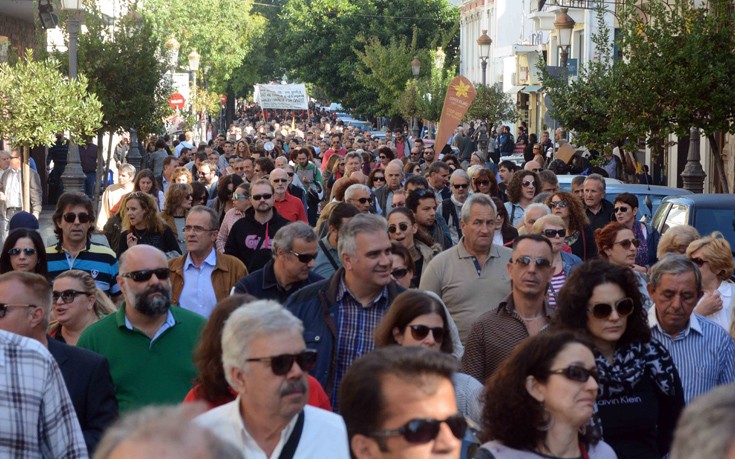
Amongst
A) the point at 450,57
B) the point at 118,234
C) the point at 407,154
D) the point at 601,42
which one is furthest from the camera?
the point at 450,57

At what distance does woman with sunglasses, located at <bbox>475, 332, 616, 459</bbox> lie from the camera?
16.6 ft

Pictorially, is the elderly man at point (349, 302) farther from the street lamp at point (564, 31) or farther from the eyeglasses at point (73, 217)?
the street lamp at point (564, 31)

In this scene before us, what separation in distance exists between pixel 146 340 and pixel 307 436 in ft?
7.49

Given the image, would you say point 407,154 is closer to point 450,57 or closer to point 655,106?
point 655,106

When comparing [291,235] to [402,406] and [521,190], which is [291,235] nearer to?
[402,406]

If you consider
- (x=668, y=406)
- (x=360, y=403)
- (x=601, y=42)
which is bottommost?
(x=668, y=406)

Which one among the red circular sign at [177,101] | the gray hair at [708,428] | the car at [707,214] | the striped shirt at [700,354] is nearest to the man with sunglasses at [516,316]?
the striped shirt at [700,354]

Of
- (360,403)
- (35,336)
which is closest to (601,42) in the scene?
(35,336)

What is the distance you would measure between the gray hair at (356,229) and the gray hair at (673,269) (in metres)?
1.45

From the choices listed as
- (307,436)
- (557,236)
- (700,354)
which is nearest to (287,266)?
(557,236)

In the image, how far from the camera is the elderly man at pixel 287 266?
862 cm

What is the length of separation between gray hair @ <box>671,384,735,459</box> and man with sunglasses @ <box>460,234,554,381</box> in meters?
3.93

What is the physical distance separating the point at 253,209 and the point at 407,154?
2434 centimetres

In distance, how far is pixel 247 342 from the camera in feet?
16.4
